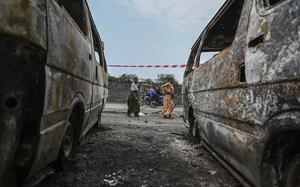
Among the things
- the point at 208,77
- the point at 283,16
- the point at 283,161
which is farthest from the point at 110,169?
the point at 283,16

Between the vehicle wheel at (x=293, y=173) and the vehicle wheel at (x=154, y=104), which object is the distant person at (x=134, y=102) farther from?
the vehicle wheel at (x=293, y=173)

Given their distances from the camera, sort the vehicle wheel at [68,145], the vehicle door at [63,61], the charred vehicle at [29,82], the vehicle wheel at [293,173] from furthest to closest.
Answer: the vehicle wheel at [68,145] < the vehicle door at [63,61] < the vehicle wheel at [293,173] < the charred vehicle at [29,82]

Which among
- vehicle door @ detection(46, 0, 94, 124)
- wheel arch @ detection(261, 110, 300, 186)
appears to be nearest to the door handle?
wheel arch @ detection(261, 110, 300, 186)

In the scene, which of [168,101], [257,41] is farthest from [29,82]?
[168,101]

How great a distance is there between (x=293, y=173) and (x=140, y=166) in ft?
7.36

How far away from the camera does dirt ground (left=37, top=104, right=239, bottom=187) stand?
3230mm

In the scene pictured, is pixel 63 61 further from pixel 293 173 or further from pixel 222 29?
pixel 222 29

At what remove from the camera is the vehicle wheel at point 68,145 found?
3128 millimetres

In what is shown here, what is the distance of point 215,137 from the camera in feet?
12.0

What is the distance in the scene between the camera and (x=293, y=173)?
1889 mm

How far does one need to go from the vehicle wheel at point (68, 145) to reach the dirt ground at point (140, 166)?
0.17 metres

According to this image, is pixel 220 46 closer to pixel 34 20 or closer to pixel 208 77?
pixel 208 77

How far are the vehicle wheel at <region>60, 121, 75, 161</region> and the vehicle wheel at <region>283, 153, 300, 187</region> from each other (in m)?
2.04

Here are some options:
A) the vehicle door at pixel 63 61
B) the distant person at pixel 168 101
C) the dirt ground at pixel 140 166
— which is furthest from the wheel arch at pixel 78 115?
the distant person at pixel 168 101
